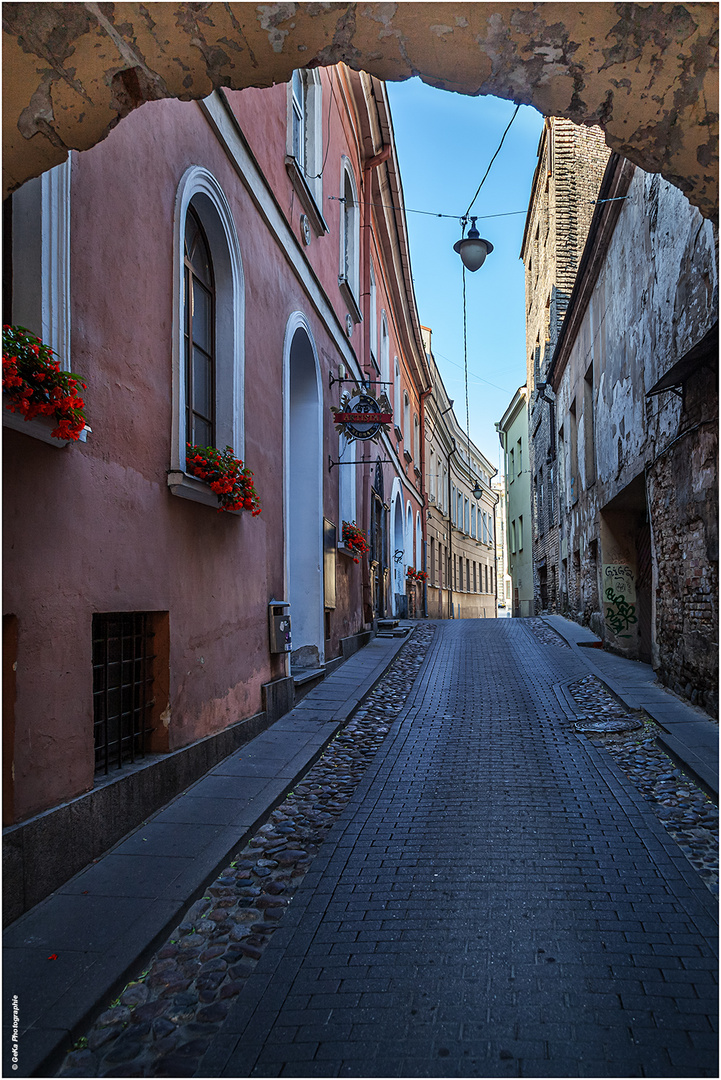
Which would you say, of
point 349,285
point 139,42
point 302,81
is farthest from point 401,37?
point 349,285

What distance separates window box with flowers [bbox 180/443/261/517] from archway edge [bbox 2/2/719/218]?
2733 millimetres

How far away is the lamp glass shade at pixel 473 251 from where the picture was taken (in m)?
10.2

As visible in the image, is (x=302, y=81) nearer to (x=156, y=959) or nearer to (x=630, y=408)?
(x=630, y=408)

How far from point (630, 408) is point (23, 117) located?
8851 mm

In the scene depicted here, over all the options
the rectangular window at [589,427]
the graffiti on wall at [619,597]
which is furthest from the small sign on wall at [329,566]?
the rectangular window at [589,427]

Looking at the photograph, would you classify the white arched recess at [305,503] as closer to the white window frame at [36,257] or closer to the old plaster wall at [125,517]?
the old plaster wall at [125,517]

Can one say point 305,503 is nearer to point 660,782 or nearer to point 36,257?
point 660,782

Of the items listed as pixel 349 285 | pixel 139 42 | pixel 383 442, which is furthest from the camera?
pixel 383 442

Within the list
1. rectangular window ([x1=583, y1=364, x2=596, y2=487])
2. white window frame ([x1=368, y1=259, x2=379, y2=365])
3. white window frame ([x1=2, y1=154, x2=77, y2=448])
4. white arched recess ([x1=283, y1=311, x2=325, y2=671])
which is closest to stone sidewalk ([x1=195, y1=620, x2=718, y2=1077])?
white window frame ([x1=2, y1=154, x2=77, y2=448])

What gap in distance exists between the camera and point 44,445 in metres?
3.61

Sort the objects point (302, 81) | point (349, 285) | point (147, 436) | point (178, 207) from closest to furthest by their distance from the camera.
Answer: point (147, 436)
point (178, 207)
point (302, 81)
point (349, 285)

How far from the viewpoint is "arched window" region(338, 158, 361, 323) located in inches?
492

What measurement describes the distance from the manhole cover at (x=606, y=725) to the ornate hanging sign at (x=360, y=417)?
5241mm

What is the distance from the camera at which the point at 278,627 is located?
25.0ft
